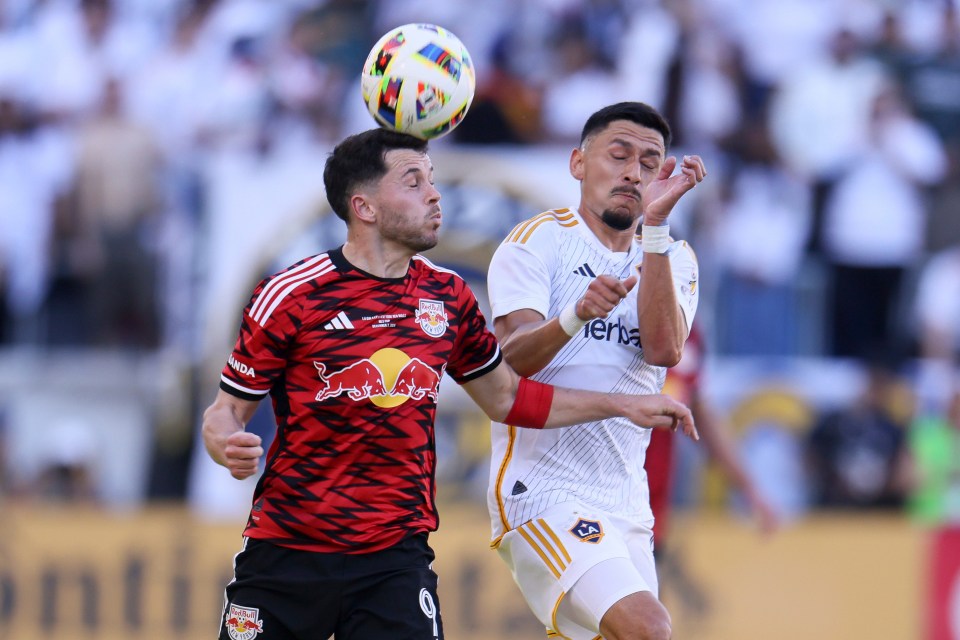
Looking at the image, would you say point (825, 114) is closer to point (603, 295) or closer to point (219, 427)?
point (603, 295)

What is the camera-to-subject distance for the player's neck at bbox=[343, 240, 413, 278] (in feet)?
17.1

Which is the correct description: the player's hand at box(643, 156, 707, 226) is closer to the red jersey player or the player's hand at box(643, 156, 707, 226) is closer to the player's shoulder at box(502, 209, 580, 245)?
the player's shoulder at box(502, 209, 580, 245)

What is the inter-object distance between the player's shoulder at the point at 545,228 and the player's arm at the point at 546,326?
35cm

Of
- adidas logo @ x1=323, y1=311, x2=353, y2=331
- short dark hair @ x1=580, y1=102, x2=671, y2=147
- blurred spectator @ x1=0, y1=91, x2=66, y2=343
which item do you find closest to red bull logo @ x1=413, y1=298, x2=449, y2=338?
adidas logo @ x1=323, y1=311, x2=353, y2=331

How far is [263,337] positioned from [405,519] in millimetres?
811

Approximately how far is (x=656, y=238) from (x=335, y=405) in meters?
1.34

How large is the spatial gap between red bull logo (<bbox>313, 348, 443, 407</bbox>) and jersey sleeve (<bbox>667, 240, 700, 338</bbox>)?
1.20 metres

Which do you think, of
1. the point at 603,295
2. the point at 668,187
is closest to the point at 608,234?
the point at 668,187

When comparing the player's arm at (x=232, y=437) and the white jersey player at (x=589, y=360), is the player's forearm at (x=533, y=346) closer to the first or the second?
the white jersey player at (x=589, y=360)

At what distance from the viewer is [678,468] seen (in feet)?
34.9

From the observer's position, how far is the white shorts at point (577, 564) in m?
5.39

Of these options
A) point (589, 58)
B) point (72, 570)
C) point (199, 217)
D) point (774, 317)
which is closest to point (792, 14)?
point (589, 58)

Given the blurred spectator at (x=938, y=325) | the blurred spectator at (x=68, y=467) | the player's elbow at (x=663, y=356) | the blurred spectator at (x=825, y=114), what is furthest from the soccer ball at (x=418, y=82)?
the blurred spectator at (x=825, y=114)

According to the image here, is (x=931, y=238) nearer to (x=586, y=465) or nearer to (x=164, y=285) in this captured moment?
(x=164, y=285)
